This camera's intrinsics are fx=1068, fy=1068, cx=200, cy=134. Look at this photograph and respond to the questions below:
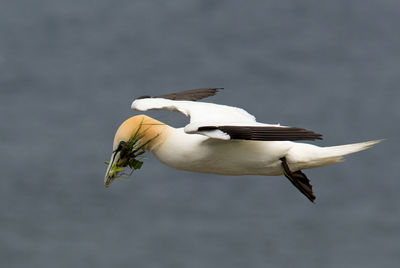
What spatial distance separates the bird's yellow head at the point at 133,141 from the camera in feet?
33.0

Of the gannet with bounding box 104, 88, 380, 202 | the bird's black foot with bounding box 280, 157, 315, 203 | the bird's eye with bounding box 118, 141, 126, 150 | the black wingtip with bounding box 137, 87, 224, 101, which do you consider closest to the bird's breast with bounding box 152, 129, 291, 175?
the gannet with bounding box 104, 88, 380, 202

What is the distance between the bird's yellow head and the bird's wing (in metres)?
0.35

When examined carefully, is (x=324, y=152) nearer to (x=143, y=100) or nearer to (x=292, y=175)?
(x=292, y=175)

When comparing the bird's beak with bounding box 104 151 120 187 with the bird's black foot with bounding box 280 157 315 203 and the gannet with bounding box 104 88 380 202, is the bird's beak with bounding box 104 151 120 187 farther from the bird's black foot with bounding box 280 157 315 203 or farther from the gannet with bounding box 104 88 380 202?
the bird's black foot with bounding box 280 157 315 203

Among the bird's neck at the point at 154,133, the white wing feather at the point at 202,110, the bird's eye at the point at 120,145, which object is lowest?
the bird's eye at the point at 120,145

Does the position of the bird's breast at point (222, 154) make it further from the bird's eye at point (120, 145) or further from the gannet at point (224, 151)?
the bird's eye at point (120, 145)

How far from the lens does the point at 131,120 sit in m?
10.1

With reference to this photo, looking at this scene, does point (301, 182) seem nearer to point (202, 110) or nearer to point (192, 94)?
point (202, 110)

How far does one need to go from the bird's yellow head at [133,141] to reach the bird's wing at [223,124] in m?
0.35

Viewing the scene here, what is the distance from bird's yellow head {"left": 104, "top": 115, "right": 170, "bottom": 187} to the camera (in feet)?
33.0

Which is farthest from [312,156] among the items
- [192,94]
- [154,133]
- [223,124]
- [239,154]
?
[192,94]

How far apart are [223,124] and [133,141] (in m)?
1.10

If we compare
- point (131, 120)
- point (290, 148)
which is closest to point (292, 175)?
point (290, 148)

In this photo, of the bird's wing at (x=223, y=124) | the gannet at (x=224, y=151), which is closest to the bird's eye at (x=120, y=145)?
the gannet at (x=224, y=151)
